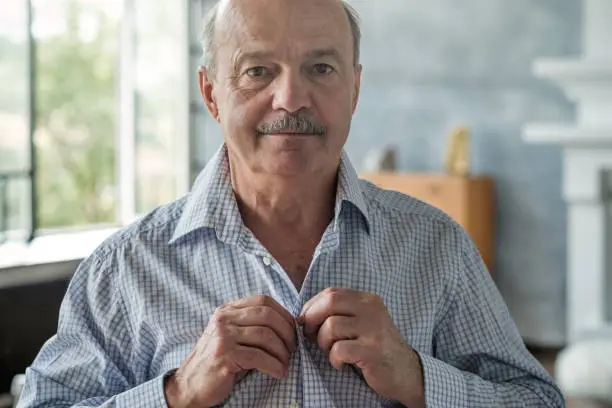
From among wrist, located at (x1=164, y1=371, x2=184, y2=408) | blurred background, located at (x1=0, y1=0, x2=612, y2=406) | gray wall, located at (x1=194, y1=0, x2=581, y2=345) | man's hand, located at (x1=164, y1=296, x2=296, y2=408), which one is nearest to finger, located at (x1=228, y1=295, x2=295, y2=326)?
man's hand, located at (x1=164, y1=296, x2=296, y2=408)

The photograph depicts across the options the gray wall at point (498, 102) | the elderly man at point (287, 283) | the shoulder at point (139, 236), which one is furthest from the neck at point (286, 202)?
the gray wall at point (498, 102)

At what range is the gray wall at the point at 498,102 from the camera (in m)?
5.98

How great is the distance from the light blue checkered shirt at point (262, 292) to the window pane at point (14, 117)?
15.5ft

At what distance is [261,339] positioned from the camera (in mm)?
1292

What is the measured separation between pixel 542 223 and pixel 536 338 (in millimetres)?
734

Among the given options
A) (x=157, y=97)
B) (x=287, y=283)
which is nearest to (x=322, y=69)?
(x=287, y=283)

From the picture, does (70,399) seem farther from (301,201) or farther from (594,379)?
(594,379)

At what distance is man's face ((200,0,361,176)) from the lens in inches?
55.5

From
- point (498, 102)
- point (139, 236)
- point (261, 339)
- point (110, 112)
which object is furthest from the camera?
point (110, 112)

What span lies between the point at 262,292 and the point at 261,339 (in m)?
0.17

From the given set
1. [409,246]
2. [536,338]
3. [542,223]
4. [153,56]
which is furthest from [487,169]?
[409,246]

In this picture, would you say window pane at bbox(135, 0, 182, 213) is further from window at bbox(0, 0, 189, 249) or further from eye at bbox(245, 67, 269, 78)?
eye at bbox(245, 67, 269, 78)

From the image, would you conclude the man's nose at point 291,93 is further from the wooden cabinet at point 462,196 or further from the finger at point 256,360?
the wooden cabinet at point 462,196

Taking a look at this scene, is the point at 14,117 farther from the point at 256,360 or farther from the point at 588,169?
the point at 256,360
